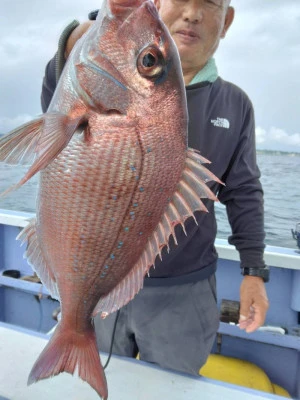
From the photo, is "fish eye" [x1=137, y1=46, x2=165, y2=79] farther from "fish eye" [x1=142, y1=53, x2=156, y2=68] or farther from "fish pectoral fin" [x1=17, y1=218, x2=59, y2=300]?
"fish pectoral fin" [x1=17, y1=218, x2=59, y2=300]

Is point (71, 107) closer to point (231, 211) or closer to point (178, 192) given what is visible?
point (178, 192)

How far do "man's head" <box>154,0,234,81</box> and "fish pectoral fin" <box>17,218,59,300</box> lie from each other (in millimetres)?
1167

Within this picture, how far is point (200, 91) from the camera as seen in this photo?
6.65 ft

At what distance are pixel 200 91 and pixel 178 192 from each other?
37.7 inches

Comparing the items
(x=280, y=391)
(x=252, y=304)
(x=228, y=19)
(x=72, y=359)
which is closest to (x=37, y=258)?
(x=72, y=359)

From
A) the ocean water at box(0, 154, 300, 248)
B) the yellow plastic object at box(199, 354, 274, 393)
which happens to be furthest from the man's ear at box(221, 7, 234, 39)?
the ocean water at box(0, 154, 300, 248)

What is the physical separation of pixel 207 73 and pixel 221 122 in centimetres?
28

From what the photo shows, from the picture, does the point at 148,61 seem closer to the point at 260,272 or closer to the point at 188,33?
the point at 188,33

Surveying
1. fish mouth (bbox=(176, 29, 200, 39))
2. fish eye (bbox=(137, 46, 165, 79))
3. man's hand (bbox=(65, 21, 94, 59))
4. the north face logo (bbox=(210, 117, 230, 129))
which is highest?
fish mouth (bbox=(176, 29, 200, 39))

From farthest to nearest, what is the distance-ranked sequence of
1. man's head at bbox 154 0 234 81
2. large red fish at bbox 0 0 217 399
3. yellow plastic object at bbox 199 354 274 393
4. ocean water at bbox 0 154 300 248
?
1. ocean water at bbox 0 154 300 248
2. yellow plastic object at bbox 199 354 274 393
3. man's head at bbox 154 0 234 81
4. large red fish at bbox 0 0 217 399

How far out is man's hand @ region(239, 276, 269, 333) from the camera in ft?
6.14

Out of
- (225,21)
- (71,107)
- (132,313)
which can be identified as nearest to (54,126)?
(71,107)

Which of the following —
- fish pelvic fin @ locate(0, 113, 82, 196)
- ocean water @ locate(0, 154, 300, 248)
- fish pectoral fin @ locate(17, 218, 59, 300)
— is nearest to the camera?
fish pelvic fin @ locate(0, 113, 82, 196)

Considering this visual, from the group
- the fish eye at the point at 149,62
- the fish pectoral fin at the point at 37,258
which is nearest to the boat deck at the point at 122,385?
Answer: the fish pectoral fin at the point at 37,258
